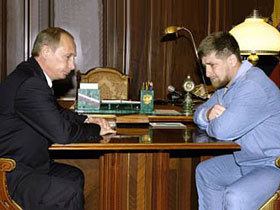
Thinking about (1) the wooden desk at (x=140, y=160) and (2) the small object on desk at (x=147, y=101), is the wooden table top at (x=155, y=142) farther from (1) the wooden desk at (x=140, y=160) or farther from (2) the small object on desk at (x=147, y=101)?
(2) the small object on desk at (x=147, y=101)

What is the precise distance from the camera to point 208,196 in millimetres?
2842

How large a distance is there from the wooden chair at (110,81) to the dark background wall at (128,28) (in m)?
0.95

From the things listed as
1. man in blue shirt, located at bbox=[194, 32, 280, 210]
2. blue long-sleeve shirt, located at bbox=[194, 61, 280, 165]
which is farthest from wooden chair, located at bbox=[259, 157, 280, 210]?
blue long-sleeve shirt, located at bbox=[194, 61, 280, 165]

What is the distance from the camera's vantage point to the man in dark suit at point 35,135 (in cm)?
246

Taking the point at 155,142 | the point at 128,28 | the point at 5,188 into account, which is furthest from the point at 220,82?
the point at 128,28

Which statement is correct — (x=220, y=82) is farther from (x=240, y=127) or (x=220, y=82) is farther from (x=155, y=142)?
(x=155, y=142)

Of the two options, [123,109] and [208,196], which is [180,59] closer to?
[123,109]

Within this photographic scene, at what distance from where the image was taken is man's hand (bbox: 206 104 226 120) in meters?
2.70

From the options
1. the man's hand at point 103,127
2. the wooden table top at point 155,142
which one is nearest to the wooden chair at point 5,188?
the wooden table top at point 155,142

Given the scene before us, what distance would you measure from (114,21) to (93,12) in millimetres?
245

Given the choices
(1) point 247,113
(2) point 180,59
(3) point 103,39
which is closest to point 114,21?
(3) point 103,39

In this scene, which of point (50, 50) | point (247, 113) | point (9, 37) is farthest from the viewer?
point (9, 37)

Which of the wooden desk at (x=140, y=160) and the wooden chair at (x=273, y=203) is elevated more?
the wooden desk at (x=140, y=160)

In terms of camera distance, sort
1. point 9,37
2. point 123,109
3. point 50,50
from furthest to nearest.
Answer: point 9,37 < point 123,109 < point 50,50
